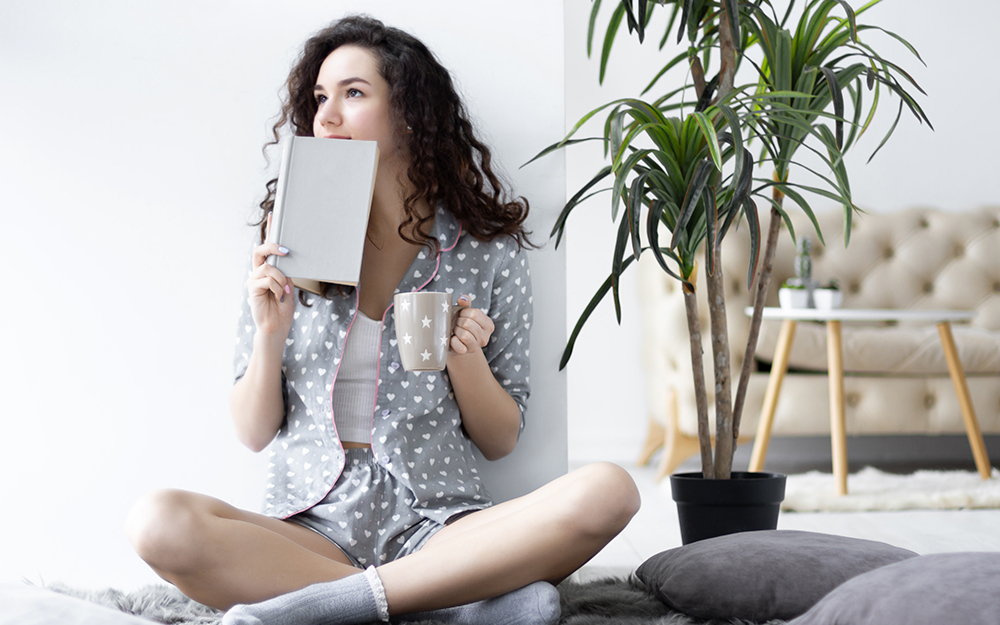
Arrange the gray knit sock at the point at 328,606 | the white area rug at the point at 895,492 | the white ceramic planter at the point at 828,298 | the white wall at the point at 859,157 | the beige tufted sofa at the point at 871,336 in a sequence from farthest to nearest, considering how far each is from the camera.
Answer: the white wall at the point at 859,157 < the beige tufted sofa at the point at 871,336 < the white ceramic planter at the point at 828,298 < the white area rug at the point at 895,492 < the gray knit sock at the point at 328,606

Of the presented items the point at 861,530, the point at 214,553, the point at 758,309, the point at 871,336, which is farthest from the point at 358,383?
the point at 871,336

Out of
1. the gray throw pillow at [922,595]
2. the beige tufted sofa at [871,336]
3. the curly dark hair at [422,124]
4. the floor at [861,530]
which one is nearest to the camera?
the gray throw pillow at [922,595]

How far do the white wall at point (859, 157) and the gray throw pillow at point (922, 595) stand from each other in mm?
2038

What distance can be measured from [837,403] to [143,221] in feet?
5.28

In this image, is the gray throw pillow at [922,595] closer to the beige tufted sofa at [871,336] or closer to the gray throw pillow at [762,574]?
the gray throw pillow at [762,574]

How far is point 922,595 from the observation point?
2.13 feet

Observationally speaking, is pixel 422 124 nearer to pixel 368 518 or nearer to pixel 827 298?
pixel 368 518

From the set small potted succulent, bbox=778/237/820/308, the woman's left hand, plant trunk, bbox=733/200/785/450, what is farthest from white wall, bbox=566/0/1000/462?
the woman's left hand

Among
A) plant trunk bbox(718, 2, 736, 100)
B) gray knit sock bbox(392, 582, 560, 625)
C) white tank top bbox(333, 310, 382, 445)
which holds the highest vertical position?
plant trunk bbox(718, 2, 736, 100)

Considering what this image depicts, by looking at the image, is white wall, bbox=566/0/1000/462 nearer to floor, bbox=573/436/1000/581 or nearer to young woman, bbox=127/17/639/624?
floor, bbox=573/436/1000/581

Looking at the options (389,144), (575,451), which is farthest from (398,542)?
(575,451)

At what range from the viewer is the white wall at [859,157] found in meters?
2.75

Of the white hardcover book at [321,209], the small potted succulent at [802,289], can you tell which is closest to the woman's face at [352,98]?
the white hardcover book at [321,209]

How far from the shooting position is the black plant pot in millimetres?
1166
